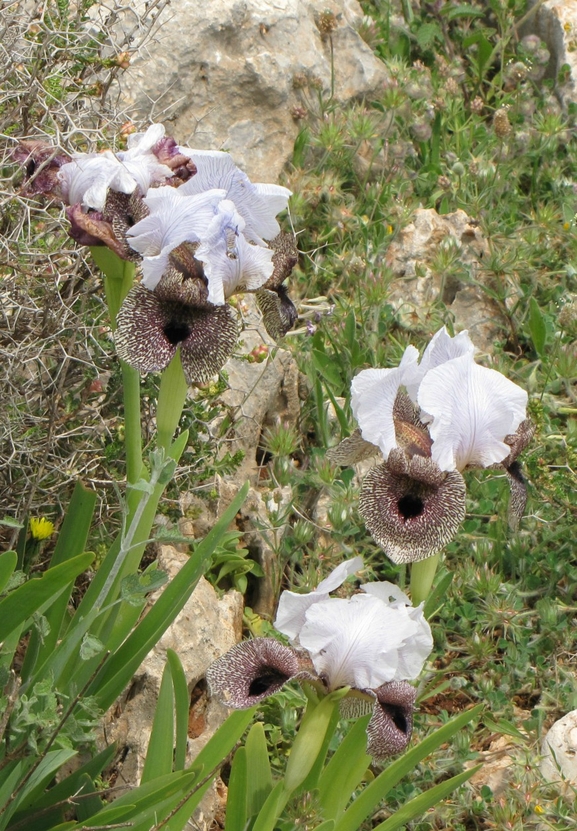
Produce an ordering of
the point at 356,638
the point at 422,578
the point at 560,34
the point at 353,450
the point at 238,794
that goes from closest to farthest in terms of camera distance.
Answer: the point at 356,638 < the point at 238,794 < the point at 422,578 < the point at 353,450 < the point at 560,34

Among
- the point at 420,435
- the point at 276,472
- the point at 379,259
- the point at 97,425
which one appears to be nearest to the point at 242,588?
the point at 276,472

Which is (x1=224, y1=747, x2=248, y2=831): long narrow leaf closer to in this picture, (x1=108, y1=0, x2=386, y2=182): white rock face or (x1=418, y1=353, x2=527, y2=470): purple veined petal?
(x1=418, y1=353, x2=527, y2=470): purple veined petal

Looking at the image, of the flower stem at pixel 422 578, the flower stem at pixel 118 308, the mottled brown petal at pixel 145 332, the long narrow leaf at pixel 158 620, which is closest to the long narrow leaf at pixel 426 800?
the flower stem at pixel 422 578

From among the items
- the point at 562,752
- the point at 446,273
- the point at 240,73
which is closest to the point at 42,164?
the point at 562,752

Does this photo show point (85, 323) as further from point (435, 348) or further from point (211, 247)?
point (435, 348)

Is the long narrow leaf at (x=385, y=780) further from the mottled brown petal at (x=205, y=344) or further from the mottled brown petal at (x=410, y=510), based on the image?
the mottled brown petal at (x=205, y=344)

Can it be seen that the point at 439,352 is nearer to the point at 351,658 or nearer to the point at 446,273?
the point at 351,658

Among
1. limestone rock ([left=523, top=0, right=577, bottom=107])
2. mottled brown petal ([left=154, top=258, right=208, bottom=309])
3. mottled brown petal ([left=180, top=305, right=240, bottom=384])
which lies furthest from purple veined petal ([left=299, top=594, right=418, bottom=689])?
limestone rock ([left=523, top=0, right=577, bottom=107])
